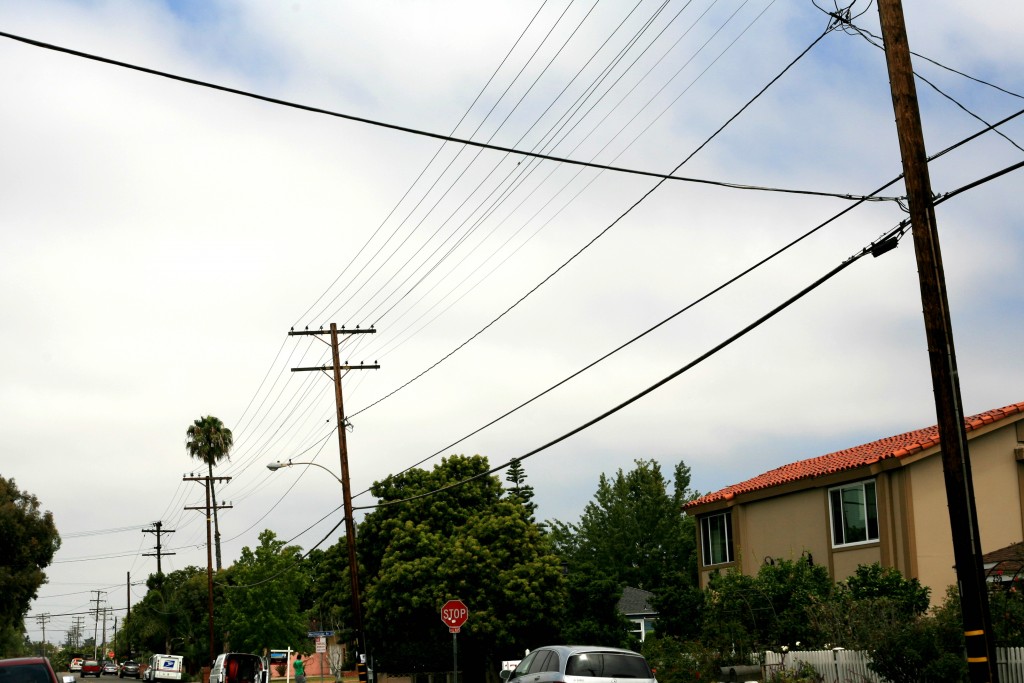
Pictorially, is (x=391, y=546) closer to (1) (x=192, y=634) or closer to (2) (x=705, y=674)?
(2) (x=705, y=674)

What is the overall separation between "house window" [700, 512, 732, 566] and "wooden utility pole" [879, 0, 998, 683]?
24720mm

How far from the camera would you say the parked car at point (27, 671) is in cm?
1711

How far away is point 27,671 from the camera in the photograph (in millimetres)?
17312

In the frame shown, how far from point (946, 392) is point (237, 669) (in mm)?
34954

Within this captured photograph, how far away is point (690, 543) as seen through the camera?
80.8 meters

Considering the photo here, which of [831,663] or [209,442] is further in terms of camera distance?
[209,442]

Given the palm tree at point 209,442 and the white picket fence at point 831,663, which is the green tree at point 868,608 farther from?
the palm tree at point 209,442

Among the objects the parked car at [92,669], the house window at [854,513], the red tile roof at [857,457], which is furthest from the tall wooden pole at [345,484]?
the parked car at [92,669]

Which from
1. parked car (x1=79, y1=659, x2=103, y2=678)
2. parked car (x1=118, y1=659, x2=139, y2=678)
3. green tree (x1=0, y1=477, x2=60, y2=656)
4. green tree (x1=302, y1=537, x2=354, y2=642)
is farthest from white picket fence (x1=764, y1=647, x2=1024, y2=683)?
parked car (x1=79, y1=659, x2=103, y2=678)

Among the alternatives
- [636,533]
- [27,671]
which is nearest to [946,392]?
[27,671]

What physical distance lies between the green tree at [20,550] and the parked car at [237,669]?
757 inches

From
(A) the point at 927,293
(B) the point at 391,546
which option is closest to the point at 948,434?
(A) the point at 927,293

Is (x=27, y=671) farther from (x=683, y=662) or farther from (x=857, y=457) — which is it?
(x=857, y=457)

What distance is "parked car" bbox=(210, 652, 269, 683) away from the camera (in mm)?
42594
